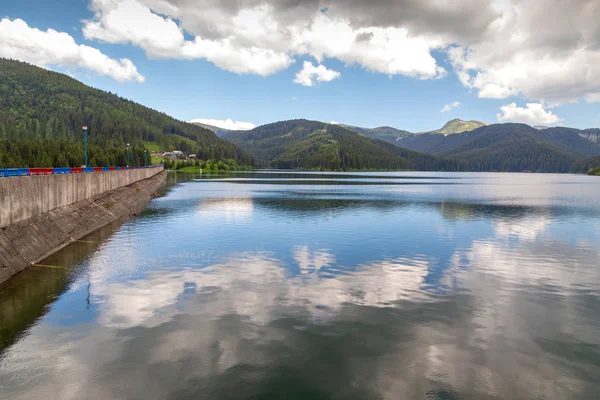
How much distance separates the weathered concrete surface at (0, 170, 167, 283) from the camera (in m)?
28.7

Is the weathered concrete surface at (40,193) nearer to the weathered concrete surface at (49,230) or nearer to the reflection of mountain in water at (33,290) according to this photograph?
the weathered concrete surface at (49,230)

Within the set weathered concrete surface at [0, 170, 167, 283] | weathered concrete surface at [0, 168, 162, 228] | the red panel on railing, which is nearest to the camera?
weathered concrete surface at [0, 170, 167, 283]

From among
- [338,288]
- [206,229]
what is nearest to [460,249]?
[338,288]

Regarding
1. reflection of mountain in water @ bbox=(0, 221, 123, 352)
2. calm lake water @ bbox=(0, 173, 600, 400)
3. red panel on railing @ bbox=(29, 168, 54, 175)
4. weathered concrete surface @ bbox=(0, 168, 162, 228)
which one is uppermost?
red panel on railing @ bbox=(29, 168, 54, 175)

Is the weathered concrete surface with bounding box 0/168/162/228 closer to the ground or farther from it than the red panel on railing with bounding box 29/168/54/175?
closer to the ground

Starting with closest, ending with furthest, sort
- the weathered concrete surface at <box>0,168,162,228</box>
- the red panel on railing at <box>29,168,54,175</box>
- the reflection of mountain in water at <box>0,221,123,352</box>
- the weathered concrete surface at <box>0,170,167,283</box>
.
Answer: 1. the reflection of mountain in water at <box>0,221,123,352</box>
2. the weathered concrete surface at <box>0,170,167,283</box>
3. the weathered concrete surface at <box>0,168,162,228</box>
4. the red panel on railing at <box>29,168,54,175</box>

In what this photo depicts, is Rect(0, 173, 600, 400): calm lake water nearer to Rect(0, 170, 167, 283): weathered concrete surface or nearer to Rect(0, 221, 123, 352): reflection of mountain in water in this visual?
Rect(0, 221, 123, 352): reflection of mountain in water

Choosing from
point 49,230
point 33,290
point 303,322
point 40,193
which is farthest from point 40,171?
point 303,322

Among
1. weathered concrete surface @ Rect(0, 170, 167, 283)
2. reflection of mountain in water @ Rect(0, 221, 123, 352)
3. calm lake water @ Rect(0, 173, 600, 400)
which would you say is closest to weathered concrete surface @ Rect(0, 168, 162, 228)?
weathered concrete surface @ Rect(0, 170, 167, 283)

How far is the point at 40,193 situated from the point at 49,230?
3.90 meters

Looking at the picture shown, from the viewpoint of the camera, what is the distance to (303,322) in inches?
788

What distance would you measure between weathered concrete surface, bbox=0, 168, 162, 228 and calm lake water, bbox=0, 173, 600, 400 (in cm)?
479

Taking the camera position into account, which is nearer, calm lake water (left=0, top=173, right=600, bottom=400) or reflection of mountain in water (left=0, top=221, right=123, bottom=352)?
calm lake water (left=0, top=173, right=600, bottom=400)

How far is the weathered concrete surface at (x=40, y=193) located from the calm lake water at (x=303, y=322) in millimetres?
4790
